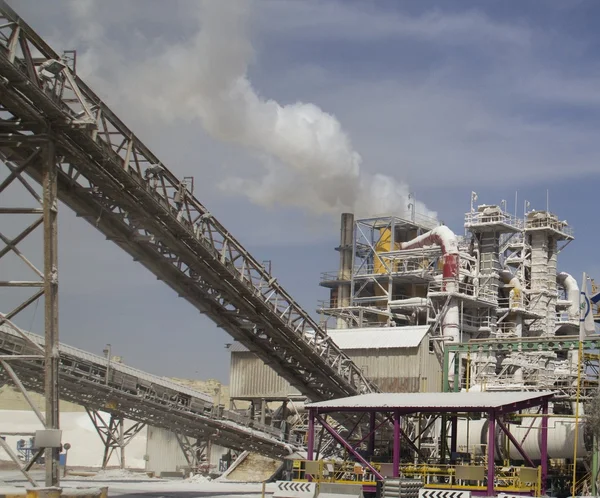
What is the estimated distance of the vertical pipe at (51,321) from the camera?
2520 cm

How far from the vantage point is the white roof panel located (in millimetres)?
55469

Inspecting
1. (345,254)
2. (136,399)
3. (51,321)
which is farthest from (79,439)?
(51,321)

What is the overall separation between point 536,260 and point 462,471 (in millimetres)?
48209

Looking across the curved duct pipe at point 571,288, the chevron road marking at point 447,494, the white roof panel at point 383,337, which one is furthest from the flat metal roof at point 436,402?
the curved duct pipe at point 571,288

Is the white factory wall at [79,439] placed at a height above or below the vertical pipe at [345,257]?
below

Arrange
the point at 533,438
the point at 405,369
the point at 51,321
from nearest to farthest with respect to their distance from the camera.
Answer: the point at 51,321 < the point at 533,438 < the point at 405,369

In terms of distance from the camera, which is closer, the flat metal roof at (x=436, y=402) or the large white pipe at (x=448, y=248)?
the flat metal roof at (x=436, y=402)

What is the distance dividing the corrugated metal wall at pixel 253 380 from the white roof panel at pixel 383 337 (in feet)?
16.8

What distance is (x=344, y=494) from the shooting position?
107ft

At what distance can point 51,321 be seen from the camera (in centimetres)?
2534

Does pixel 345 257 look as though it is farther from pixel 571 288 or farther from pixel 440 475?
pixel 440 475

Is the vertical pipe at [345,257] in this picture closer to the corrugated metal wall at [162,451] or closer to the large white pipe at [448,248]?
the large white pipe at [448,248]

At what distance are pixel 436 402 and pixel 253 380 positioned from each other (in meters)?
30.1

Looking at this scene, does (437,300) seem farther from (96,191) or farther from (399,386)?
(96,191)
